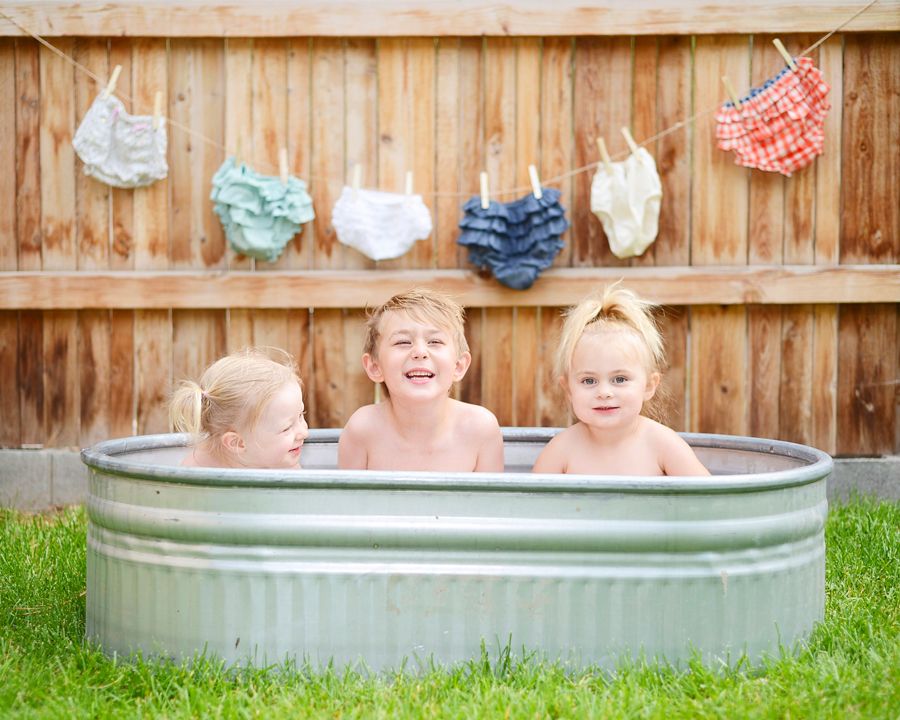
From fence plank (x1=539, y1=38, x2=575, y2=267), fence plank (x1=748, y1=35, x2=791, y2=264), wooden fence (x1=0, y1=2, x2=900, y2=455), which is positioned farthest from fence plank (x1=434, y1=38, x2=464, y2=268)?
fence plank (x1=748, y1=35, x2=791, y2=264)

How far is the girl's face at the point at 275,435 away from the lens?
7.89ft

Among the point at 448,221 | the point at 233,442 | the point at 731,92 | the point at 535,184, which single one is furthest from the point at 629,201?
the point at 233,442

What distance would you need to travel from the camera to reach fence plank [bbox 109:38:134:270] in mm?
3910

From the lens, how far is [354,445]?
2793 mm

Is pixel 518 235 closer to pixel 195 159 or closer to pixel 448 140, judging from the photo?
pixel 448 140

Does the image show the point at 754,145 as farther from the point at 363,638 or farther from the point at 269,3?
the point at 363,638

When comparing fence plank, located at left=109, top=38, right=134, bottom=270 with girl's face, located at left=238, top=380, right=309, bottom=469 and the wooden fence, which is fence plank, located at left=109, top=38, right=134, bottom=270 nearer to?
the wooden fence

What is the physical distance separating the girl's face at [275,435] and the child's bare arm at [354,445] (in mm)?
348

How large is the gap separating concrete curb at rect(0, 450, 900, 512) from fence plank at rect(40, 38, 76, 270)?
0.68 m

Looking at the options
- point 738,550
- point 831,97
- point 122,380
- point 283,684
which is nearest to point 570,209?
point 831,97

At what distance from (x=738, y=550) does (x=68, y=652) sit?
1360mm

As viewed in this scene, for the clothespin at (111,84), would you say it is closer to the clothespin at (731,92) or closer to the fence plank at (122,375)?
the fence plank at (122,375)

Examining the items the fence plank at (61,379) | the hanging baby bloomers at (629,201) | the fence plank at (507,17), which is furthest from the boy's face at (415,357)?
the fence plank at (61,379)

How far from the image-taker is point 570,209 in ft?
12.9
